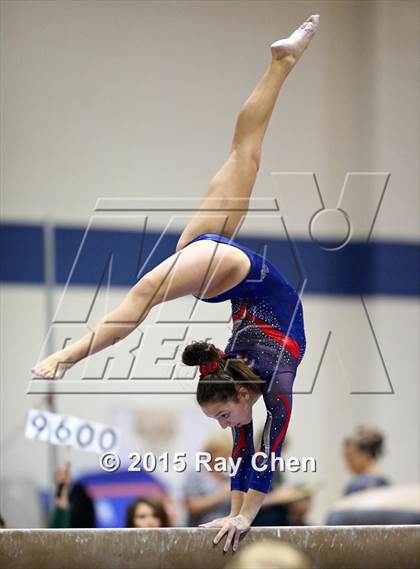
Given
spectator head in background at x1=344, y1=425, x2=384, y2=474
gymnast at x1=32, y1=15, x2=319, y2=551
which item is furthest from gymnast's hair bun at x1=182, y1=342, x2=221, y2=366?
spectator head in background at x1=344, y1=425, x2=384, y2=474

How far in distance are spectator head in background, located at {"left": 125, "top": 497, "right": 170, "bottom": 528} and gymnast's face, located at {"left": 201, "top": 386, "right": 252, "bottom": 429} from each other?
4.61 feet

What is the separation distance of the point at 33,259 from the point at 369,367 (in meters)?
2.39

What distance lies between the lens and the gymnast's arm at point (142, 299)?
126 inches

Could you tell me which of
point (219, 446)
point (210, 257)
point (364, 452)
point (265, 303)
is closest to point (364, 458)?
point (364, 452)

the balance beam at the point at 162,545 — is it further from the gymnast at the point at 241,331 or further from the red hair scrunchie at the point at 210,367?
the red hair scrunchie at the point at 210,367

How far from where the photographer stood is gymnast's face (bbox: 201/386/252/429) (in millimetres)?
3297

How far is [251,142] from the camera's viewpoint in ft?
12.2

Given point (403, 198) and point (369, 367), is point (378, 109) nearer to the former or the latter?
point (403, 198)

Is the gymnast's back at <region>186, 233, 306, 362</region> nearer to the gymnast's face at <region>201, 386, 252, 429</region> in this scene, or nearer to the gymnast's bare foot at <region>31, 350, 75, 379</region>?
the gymnast's face at <region>201, 386, 252, 429</region>

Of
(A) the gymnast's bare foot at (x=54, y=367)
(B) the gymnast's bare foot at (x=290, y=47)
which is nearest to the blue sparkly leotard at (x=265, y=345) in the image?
(A) the gymnast's bare foot at (x=54, y=367)

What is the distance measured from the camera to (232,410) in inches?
131

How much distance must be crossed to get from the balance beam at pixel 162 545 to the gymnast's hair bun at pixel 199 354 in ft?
1.80

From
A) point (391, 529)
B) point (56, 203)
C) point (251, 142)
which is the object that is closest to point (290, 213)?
point (56, 203)

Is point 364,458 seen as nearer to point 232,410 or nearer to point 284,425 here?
point 284,425
